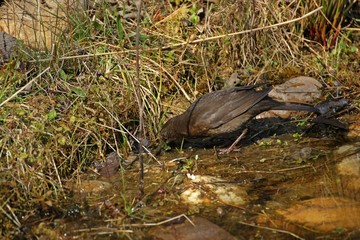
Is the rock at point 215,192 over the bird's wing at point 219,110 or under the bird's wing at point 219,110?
under

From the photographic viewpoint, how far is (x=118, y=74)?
6.66 m

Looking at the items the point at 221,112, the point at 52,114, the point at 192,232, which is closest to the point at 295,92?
the point at 221,112

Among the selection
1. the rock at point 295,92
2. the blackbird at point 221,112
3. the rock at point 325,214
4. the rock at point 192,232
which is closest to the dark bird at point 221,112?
the blackbird at point 221,112

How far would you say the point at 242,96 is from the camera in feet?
20.9

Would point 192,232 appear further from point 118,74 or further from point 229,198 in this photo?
point 118,74

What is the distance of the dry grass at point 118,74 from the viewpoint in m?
5.39

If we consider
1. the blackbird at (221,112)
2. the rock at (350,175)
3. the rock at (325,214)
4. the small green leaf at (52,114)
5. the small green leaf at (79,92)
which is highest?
the small green leaf at (79,92)

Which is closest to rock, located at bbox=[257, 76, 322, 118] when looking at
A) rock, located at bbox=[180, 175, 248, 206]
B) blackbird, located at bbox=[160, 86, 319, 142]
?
blackbird, located at bbox=[160, 86, 319, 142]

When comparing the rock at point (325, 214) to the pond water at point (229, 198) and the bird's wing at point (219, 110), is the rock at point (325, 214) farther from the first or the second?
the bird's wing at point (219, 110)

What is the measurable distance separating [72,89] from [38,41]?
3.01 ft

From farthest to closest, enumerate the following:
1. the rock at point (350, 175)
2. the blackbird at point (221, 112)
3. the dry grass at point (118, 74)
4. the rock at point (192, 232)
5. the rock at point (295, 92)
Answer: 1. the rock at point (295, 92)
2. the blackbird at point (221, 112)
3. the dry grass at point (118, 74)
4. the rock at point (350, 175)
5. the rock at point (192, 232)

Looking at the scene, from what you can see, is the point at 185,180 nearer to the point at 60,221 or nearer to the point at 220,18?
the point at 60,221

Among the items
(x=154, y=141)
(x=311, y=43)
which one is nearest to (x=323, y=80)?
(x=311, y=43)

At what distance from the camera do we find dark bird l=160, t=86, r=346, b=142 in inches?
250
